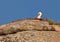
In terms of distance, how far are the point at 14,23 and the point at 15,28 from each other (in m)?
0.85

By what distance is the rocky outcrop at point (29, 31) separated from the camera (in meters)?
25.2

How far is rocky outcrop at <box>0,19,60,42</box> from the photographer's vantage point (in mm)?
25219

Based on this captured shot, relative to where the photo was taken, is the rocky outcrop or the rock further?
the rocky outcrop

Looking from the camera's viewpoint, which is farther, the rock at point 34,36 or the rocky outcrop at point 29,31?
the rocky outcrop at point 29,31

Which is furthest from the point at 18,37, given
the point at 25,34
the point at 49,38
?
the point at 49,38

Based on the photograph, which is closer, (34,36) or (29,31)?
(34,36)

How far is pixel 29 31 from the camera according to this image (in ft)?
84.4

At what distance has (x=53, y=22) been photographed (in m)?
27.4

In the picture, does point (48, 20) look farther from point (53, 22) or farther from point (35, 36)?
point (35, 36)

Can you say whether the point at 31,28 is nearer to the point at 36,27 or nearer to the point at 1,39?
the point at 36,27

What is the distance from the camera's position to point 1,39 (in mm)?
26156

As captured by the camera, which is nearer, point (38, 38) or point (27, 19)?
point (38, 38)

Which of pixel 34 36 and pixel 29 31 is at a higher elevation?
pixel 29 31

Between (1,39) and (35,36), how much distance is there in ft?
8.28
